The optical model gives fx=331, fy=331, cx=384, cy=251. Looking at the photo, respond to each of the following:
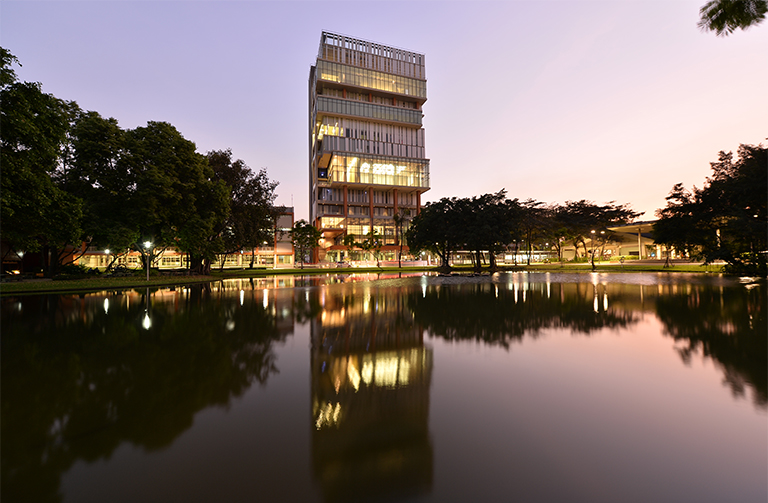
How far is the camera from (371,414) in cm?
479

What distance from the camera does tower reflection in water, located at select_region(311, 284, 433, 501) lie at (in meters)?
3.32

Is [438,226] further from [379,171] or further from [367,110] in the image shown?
[367,110]

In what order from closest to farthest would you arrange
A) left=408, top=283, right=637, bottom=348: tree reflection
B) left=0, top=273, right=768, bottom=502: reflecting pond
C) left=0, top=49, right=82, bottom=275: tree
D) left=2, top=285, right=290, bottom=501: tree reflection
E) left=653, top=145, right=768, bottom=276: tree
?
left=0, top=273, right=768, bottom=502: reflecting pond
left=2, top=285, right=290, bottom=501: tree reflection
left=408, top=283, right=637, bottom=348: tree reflection
left=0, top=49, right=82, bottom=275: tree
left=653, top=145, right=768, bottom=276: tree

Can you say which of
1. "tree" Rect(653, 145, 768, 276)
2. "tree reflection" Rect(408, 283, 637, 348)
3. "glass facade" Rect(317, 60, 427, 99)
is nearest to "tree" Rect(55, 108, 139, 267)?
"tree reflection" Rect(408, 283, 637, 348)

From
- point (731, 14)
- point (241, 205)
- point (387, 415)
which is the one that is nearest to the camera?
point (387, 415)

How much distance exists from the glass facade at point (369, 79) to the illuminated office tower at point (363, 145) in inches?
9.7

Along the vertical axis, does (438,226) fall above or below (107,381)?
above

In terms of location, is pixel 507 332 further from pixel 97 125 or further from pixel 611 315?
pixel 97 125

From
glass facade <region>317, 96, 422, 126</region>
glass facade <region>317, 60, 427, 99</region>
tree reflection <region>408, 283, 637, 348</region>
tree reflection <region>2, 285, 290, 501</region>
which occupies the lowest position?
tree reflection <region>408, 283, 637, 348</region>

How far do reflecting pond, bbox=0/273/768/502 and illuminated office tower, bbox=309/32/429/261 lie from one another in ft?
293

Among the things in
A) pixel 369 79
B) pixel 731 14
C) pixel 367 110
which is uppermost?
pixel 369 79

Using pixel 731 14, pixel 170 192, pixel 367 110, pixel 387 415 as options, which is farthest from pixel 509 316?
pixel 367 110

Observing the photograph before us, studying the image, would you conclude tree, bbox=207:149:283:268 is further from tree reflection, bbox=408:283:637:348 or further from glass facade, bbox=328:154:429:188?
glass facade, bbox=328:154:429:188

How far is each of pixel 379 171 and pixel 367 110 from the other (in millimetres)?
20463
